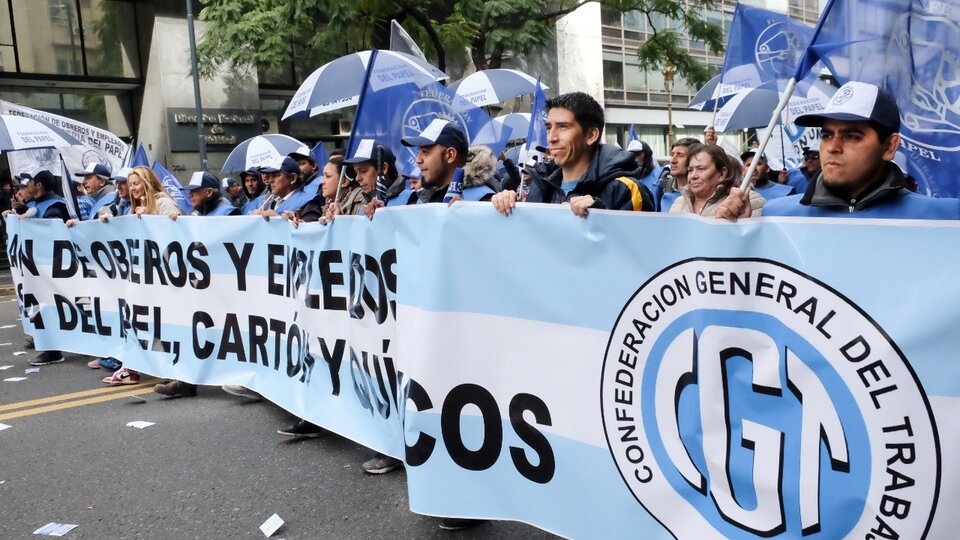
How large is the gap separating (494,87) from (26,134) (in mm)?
5600

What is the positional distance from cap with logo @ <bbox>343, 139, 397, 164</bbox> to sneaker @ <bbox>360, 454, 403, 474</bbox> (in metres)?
1.89

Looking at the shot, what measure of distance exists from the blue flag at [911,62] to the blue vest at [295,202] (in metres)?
4.38

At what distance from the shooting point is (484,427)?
3.18 metres

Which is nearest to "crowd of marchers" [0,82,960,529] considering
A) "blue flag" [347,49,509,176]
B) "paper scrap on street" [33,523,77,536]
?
"blue flag" [347,49,509,176]

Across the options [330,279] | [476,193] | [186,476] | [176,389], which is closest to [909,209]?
[476,193]

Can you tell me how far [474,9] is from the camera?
713 inches

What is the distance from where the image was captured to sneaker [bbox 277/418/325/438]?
4.88 m

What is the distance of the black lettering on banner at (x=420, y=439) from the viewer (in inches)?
130

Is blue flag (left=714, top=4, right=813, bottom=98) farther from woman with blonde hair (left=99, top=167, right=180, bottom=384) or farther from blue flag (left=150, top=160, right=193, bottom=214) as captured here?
blue flag (left=150, top=160, right=193, bottom=214)

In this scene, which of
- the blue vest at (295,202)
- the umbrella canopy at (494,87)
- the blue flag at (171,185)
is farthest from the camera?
the umbrella canopy at (494,87)

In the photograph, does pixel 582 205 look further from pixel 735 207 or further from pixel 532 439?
pixel 532 439

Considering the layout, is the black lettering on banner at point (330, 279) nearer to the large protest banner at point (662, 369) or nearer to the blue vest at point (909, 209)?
the large protest banner at point (662, 369)

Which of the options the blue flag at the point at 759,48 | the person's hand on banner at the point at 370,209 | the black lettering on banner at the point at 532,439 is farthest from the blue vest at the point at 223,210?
the black lettering on banner at the point at 532,439

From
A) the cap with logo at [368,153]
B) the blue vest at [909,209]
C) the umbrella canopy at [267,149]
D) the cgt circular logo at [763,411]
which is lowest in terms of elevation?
the cgt circular logo at [763,411]
